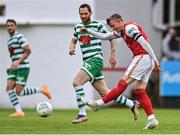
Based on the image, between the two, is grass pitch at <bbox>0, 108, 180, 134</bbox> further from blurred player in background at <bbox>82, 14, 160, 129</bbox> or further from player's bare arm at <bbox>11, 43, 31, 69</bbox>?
player's bare arm at <bbox>11, 43, 31, 69</bbox>

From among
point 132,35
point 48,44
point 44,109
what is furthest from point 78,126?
point 48,44

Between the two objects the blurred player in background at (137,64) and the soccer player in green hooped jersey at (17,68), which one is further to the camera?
the soccer player in green hooped jersey at (17,68)

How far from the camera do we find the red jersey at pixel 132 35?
1459cm

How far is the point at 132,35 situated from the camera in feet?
47.9

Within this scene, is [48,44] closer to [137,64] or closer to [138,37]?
[137,64]

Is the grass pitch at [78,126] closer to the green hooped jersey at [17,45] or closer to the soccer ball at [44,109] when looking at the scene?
the soccer ball at [44,109]

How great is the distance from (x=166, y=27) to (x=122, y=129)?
560 inches

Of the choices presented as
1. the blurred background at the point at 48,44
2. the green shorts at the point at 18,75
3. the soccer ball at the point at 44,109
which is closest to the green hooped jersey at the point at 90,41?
the soccer ball at the point at 44,109

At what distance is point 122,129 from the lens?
48.2ft

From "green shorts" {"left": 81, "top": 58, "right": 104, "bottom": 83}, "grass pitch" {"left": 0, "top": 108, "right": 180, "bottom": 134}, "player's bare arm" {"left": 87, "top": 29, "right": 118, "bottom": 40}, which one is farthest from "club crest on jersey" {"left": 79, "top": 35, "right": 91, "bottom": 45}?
"grass pitch" {"left": 0, "top": 108, "right": 180, "bottom": 134}

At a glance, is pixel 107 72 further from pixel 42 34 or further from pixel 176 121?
pixel 176 121

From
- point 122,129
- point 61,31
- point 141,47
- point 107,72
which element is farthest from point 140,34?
point 107,72

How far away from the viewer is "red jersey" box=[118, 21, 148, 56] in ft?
47.9

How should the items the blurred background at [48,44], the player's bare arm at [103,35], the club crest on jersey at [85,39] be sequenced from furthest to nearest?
the blurred background at [48,44]
the club crest on jersey at [85,39]
the player's bare arm at [103,35]
